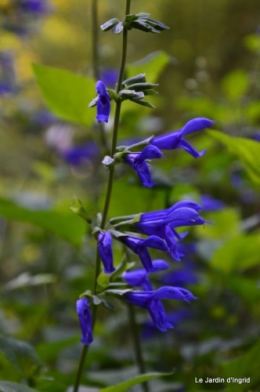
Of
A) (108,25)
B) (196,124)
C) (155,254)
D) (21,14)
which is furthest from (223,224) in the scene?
(21,14)

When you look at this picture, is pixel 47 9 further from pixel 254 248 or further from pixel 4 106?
pixel 254 248

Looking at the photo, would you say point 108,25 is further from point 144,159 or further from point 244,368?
point 244,368

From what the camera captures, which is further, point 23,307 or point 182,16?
point 182,16

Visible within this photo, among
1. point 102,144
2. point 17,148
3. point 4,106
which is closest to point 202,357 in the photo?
point 102,144

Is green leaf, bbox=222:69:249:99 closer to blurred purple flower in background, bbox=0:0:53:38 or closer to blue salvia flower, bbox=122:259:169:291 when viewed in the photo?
blurred purple flower in background, bbox=0:0:53:38

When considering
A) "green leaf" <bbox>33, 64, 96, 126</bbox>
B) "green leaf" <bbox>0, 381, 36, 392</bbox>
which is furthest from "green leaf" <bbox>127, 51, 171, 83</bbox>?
"green leaf" <bbox>0, 381, 36, 392</bbox>

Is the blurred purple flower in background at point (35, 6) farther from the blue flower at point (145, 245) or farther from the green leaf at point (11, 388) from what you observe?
the green leaf at point (11, 388)

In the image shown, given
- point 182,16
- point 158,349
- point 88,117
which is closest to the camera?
point 88,117

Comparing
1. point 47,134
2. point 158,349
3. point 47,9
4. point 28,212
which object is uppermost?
point 47,9
